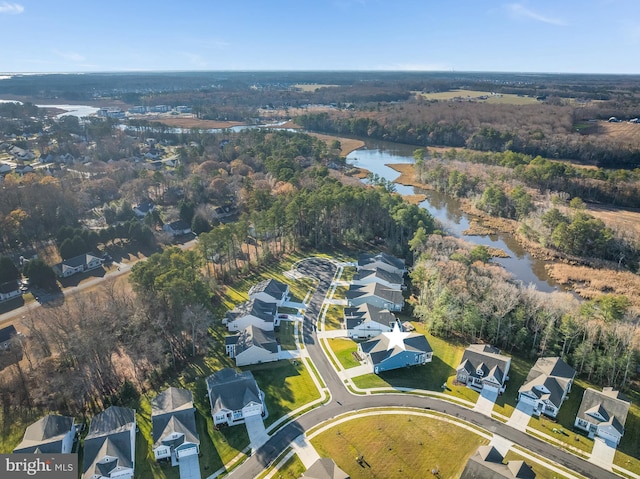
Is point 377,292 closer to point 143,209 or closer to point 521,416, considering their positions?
point 521,416

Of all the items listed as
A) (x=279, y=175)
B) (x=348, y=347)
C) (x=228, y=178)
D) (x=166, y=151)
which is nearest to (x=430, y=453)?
(x=348, y=347)

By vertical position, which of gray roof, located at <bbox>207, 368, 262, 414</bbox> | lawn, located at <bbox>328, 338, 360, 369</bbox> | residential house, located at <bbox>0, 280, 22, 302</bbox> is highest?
gray roof, located at <bbox>207, 368, 262, 414</bbox>

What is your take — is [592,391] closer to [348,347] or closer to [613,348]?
[613,348]

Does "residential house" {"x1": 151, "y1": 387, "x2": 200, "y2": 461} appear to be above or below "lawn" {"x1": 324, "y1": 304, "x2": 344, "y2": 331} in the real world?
above

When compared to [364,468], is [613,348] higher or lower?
higher

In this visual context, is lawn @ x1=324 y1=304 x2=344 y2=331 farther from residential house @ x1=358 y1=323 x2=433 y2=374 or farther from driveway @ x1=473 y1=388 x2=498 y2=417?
driveway @ x1=473 y1=388 x2=498 y2=417

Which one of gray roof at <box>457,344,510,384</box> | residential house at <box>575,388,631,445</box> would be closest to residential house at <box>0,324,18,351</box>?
gray roof at <box>457,344,510,384</box>

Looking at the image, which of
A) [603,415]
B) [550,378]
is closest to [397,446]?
[550,378]
